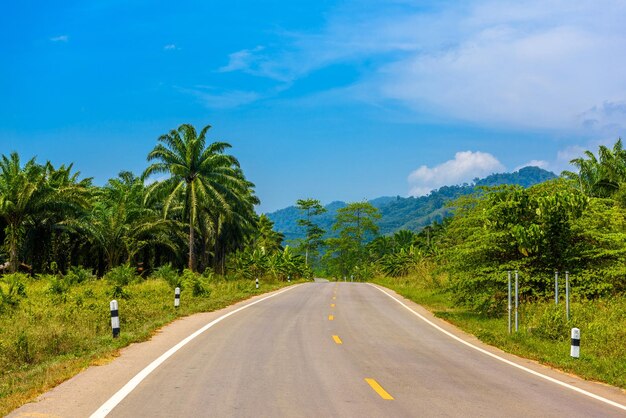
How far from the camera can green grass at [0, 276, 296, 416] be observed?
30.7ft

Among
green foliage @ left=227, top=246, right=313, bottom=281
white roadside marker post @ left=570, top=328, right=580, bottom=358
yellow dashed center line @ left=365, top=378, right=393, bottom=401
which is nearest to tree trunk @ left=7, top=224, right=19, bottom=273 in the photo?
green foliage @ left=227, top=246, right=313, bottom=281

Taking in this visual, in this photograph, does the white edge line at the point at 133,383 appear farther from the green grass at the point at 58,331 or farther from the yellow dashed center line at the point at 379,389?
the yellow dashed center line at the point at 379,389

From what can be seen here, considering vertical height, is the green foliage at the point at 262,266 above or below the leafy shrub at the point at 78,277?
below

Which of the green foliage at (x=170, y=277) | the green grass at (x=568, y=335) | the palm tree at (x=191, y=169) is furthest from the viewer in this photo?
the palm tree at (x=191, y=169)

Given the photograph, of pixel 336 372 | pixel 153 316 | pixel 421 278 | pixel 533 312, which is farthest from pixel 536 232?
pixel 421 278

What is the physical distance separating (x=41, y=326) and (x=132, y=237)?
3164 centimetres

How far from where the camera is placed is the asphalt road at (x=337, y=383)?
7.30 m

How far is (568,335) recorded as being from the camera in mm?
15906

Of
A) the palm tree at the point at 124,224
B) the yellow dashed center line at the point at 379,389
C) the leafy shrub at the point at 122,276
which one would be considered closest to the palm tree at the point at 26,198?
the palm tree at the point at 124,224

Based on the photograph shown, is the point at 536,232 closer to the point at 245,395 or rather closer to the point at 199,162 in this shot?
the point at 245,395

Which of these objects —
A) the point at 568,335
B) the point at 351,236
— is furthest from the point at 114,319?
the point at 351,236

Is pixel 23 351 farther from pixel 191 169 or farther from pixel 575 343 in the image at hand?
pixel 191 169

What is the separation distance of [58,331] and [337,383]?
28.2 feet

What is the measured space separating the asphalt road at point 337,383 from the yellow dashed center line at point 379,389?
0.02m
